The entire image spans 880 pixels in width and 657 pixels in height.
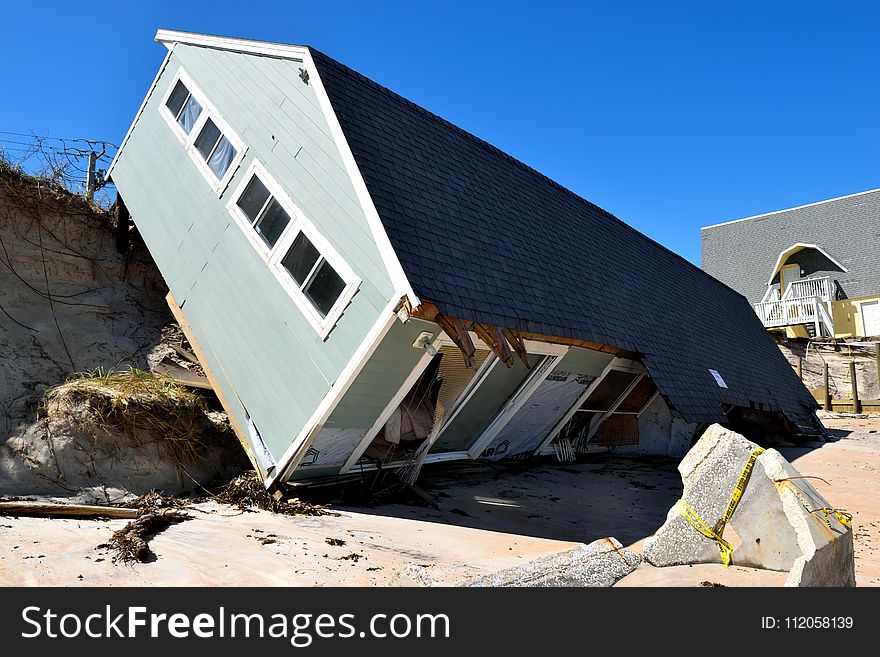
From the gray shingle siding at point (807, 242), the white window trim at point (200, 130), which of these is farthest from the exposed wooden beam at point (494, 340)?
the gray shingle siding at point (807, 242)

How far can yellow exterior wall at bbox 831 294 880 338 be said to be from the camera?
32.6 m

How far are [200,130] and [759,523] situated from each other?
32.2ft

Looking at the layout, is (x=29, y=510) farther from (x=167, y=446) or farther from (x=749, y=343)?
(x=749, y=343)

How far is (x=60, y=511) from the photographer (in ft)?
22.0

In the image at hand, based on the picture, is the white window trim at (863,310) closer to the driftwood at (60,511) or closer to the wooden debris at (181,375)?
the wooden debris at (181,375)

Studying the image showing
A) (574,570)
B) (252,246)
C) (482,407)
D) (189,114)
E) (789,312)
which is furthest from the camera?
(789,312)

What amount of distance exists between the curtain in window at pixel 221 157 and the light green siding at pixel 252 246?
1.02 feet

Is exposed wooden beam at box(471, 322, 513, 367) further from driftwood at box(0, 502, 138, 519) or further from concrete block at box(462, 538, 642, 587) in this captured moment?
driftwood at box(0, 502, 138, 519)

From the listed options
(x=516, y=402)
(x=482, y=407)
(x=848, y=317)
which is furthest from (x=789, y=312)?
(x=482, y=407)

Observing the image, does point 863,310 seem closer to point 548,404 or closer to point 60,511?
point 548,404

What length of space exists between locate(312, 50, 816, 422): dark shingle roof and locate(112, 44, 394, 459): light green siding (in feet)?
1.68
